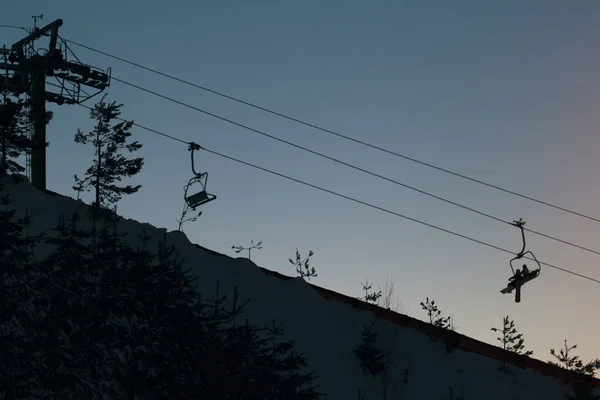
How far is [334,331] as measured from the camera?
104 ft

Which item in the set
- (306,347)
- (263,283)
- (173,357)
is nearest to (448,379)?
(306,347)

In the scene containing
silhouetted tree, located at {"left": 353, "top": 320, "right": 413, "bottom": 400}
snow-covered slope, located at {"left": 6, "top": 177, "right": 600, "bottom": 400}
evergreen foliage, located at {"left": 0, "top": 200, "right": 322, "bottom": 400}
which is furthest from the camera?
snow-covered slope, located at {"left": 6, "top": 177, "right": 600, "bottom": 400}

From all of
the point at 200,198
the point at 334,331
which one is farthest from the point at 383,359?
the point at 200,198

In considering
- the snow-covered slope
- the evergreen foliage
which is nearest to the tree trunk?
the snow-covered slope

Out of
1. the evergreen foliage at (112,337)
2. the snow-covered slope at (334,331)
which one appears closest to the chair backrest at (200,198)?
the evergreen foliage at (112,337)

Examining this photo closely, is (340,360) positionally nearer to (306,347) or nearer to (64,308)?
(306,347)

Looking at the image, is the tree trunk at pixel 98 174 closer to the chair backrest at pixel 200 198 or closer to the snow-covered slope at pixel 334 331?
the snow-covered slope at pixel 334 331

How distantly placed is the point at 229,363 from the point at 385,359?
10476 mm

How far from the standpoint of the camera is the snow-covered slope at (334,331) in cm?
2986

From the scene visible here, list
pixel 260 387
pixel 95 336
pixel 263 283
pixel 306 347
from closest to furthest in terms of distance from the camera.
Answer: pixel 95 336 → pixel 260 387 → pixel 306 347 → pixel 263 283

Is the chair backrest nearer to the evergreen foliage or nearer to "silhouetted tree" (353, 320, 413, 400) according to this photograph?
the evergreen foliage

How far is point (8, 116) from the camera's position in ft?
115

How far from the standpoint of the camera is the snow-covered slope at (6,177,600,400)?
29.9 metres

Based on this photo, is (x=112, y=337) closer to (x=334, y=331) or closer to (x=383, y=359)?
(x=334, y=331)
